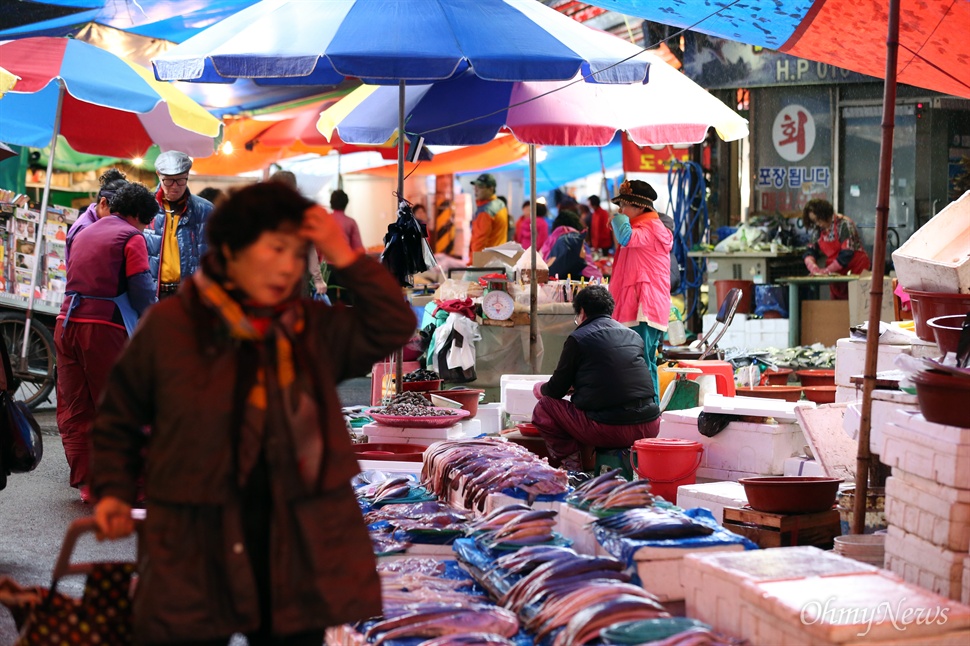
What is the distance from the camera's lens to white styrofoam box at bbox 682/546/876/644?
3.95 m

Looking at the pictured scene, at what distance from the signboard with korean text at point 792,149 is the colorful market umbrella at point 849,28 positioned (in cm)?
954

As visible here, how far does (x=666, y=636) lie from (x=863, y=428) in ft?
6.22

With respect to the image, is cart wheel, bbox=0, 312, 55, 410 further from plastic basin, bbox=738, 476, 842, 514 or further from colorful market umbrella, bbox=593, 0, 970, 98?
plastic basin, bbox=738, 476, 842, 514

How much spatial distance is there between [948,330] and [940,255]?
3.44ft

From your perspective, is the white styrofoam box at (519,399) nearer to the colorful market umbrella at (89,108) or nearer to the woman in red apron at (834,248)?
the colorful market umbrella at (89,108)

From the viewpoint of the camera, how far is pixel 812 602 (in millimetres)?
3631

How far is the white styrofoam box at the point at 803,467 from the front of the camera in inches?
265

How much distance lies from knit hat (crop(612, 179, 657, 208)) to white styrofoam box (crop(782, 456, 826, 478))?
3426mm

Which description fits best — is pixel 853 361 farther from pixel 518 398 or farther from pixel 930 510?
pixel 930 510

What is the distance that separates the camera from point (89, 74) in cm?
999

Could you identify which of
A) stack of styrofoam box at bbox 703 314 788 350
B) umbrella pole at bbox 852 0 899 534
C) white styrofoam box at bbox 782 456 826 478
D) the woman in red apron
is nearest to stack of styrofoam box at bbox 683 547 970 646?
umbrella pole at bbox 852 0 899 534

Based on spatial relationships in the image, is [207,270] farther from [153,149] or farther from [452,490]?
[153,149]

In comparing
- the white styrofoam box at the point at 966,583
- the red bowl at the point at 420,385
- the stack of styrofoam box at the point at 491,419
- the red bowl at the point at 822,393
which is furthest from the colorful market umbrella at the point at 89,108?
the white styrofoam box at the point at 966,583

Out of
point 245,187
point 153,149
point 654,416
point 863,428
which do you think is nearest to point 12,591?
point 245,187
